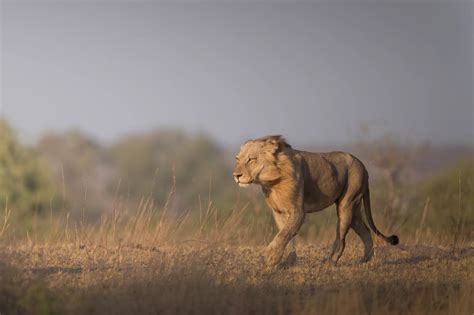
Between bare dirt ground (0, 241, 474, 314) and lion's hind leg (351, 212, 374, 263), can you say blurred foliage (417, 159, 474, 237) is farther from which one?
bare dirt ground (0, 241, 474, 314)

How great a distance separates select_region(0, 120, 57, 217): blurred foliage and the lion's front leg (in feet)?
77.3

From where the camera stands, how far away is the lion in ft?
26.5

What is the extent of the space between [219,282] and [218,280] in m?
0.06

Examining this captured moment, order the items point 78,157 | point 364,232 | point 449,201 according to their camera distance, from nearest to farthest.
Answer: point 364,232 < point 449,201 < point 78,157

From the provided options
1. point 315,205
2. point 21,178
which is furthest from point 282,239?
point 21,178

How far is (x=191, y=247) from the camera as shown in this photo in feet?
30.8

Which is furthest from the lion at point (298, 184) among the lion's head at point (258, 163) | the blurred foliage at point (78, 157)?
the blurred foliage at point (78, 157)

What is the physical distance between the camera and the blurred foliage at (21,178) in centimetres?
3088

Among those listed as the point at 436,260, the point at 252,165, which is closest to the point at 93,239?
the point at 252,165

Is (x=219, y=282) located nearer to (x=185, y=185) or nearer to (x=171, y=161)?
(x=185, y=185)

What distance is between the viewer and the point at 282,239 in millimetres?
7965

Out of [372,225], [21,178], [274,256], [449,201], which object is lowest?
[21,178]

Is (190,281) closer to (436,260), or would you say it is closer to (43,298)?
(43,298)

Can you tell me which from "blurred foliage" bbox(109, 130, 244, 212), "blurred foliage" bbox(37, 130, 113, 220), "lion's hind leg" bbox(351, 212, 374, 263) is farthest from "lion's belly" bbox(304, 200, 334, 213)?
"blurred foliage" bbox(37, 130, 113, 220)
